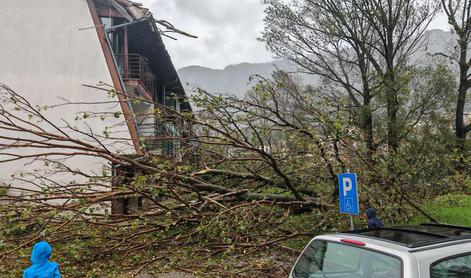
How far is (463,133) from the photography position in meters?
19.3

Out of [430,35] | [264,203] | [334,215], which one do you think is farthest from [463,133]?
[264,203]

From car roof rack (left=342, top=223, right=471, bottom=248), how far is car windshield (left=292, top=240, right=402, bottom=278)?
0.73 feet

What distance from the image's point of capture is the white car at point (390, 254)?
2.87 meters

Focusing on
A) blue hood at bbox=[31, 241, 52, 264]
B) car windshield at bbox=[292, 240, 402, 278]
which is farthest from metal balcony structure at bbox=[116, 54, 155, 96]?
car windshield at bbox=[292, 240, 402, 278]

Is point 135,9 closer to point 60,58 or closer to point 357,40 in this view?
point 60,58

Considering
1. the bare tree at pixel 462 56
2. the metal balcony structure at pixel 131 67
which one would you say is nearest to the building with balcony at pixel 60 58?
the metal balcony structure at pixel 131 67

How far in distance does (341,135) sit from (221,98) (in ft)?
8.05

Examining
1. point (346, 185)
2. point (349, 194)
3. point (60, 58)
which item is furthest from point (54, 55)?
point (349, 194)

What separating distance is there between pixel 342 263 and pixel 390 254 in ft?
1.65

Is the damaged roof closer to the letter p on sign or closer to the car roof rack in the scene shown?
the letter p on sign

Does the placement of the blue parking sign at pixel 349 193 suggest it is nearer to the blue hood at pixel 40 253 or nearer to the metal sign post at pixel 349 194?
the metal sign post at pixel 349 194

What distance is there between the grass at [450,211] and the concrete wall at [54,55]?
9723mm

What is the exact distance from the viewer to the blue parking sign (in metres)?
6.08

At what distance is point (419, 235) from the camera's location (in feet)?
11.5
